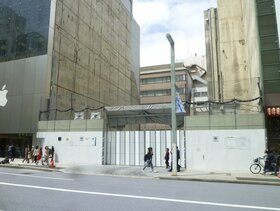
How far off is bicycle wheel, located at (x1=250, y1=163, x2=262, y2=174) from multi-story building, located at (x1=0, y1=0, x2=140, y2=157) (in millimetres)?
14652

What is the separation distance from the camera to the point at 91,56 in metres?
39.0

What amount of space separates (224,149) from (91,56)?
23778 millimetres

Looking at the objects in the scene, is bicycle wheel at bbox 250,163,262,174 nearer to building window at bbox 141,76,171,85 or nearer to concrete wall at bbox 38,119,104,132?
concrete wall at bbox 38,119,104,132

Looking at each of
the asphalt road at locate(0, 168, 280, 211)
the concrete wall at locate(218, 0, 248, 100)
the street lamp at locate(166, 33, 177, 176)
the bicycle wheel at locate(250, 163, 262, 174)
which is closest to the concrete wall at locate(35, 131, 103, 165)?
the street lamp at locate(166, 33, 177, 176)

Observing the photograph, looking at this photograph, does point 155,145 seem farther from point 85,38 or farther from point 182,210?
point 85,38

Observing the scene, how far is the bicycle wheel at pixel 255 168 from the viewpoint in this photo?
62.1 ft

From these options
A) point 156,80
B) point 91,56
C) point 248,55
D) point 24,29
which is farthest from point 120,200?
point 156,80

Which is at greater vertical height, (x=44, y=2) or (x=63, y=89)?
(x=44, y=2)

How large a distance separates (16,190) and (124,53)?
4210 cm

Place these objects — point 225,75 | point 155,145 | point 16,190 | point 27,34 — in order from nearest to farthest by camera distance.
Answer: point 16,190 → point 155,145 → point 27,34 → point 225,75

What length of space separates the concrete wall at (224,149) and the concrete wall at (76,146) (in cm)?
780

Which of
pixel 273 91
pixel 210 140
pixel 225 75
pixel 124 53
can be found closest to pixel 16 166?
pixel 210 140

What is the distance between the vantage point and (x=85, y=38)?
3788cm

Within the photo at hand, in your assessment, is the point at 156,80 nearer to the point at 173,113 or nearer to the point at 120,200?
the point at 173,113
